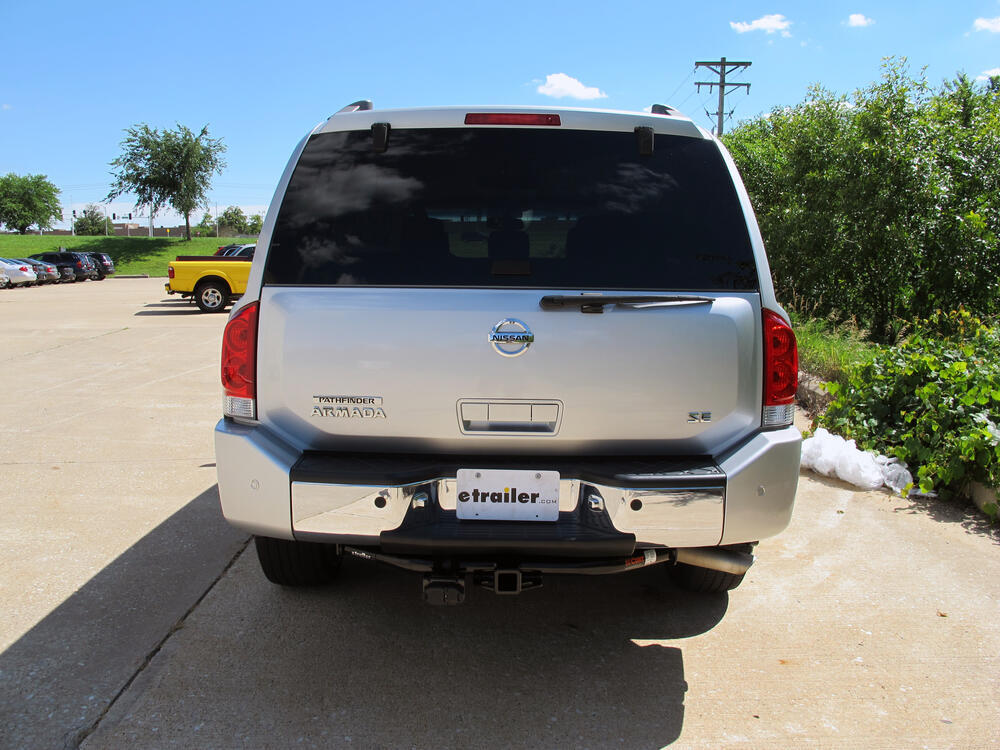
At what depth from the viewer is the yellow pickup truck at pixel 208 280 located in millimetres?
20655

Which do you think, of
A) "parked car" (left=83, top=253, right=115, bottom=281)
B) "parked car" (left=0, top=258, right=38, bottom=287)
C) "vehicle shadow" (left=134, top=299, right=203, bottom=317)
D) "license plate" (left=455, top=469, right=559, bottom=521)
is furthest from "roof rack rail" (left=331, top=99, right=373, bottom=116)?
"parked car" (left=83, top=253, right=115, bottom=281)

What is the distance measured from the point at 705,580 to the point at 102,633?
2715 millimetres

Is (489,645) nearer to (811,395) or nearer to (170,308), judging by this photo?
(811,395)

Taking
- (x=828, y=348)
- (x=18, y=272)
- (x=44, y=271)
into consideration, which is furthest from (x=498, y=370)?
(x=44, y=271)

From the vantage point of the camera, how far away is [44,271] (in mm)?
36656

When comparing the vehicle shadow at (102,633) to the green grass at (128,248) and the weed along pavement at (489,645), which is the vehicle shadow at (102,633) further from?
the green grass at (128,248)

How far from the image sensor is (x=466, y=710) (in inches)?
111

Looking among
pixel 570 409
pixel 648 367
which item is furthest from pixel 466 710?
pixel 648 367

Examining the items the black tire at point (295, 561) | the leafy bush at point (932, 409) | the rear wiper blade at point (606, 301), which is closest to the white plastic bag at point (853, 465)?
the leafy bush at point (932, 409)

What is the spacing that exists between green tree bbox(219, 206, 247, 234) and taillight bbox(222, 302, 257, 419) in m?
134

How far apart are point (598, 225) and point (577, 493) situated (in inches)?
39.5

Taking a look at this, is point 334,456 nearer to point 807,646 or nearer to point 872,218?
point 807,646

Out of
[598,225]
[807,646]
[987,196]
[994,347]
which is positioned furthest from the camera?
[987,196]

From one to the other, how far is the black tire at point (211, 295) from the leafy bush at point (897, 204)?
15.3 metres
